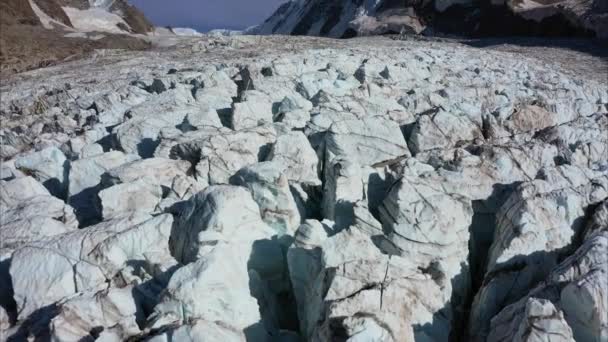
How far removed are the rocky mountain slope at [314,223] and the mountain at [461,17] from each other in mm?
21925

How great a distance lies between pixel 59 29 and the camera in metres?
38.1

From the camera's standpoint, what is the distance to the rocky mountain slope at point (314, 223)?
163 inches

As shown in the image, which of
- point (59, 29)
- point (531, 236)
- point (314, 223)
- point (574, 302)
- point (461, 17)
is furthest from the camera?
point (461, 17)

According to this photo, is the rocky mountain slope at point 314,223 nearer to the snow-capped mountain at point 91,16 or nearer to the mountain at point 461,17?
the mountain at point 461,17

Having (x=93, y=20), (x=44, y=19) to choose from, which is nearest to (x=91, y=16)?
(x=93, y=20)

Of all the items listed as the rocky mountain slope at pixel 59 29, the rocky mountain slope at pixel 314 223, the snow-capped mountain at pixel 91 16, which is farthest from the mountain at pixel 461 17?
the rocky mountain slope at pixel 314 223

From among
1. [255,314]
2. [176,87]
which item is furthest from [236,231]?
[176,87]

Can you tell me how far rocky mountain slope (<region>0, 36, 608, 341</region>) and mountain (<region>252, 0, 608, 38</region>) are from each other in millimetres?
21925

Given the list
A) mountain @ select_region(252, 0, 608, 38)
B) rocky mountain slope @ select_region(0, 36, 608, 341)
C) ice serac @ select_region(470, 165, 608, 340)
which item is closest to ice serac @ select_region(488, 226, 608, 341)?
rocky mountain slope @ select_region(0, 36, 608, 341)

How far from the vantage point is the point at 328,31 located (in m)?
52.9

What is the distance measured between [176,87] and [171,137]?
465cm

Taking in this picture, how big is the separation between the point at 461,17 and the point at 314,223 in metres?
39.0

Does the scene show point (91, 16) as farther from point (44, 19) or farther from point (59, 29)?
point (59, 29)

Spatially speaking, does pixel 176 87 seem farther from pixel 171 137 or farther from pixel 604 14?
pixel 604 14
